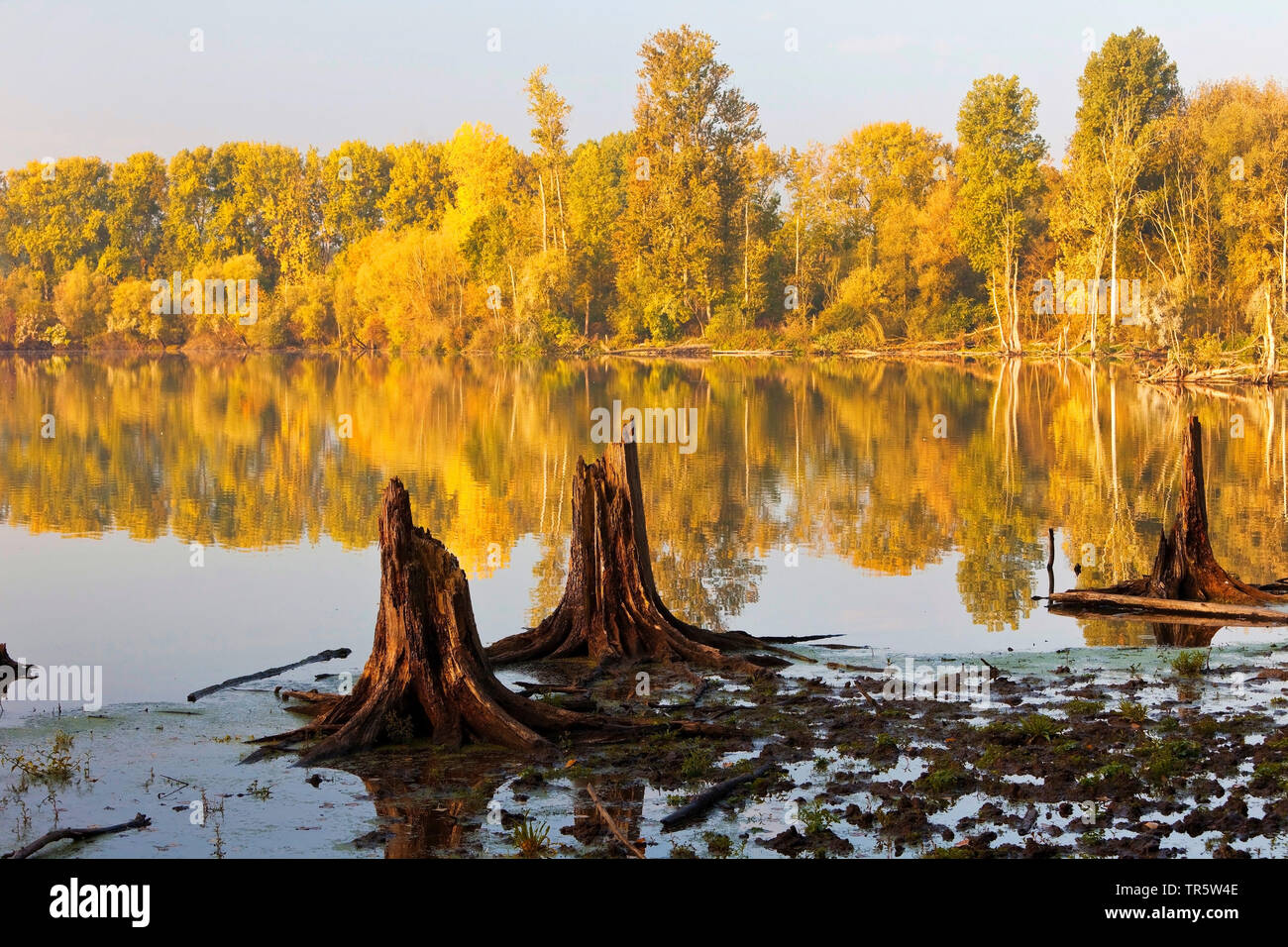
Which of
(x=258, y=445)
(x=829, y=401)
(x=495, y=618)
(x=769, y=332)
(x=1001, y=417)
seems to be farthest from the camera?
(x=769, y=332)

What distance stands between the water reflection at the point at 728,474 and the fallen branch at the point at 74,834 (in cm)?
816

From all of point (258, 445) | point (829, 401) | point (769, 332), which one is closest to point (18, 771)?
point (258, 445)

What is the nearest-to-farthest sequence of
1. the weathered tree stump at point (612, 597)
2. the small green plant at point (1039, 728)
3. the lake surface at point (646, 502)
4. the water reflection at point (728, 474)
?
the small green plant at point (1039, 728) → the weathered tree stump at point (612, 597) → the lake surface at point (646, 502) → the water reflection at point (728, 474)

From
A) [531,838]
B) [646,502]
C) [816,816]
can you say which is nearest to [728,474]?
[646,502]

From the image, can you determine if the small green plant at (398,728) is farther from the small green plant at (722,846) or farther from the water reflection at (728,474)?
the water reflection at (728,474)

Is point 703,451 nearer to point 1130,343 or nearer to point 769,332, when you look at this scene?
point 1130,343

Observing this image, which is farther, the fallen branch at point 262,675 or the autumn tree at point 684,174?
the autumn tree at point 684,174

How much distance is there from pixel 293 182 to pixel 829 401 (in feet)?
262

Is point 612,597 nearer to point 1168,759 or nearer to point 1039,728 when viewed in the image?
point 1039,728

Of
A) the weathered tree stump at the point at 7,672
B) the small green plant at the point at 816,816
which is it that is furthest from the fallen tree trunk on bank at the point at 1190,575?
the weathered tree stump at the point at 7,672

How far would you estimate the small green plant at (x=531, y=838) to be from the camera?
26.3ft

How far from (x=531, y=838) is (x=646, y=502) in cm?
1708

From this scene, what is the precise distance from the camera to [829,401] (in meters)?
48.1

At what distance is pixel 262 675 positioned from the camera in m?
13.0
